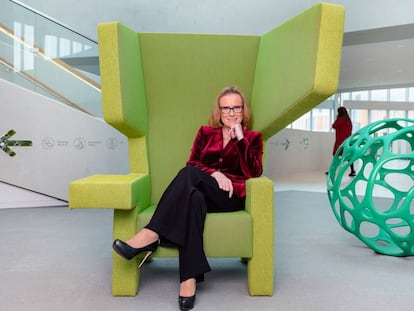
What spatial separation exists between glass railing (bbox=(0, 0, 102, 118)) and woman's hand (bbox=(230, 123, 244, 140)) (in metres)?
3.03

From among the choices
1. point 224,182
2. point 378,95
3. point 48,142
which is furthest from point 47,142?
point 378,95

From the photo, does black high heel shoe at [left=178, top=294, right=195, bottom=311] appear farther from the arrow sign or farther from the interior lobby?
the arrow sign

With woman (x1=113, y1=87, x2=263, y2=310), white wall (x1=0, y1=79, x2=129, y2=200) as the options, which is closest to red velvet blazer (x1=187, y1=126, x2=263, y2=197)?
woman (x1=113, y1=87, x2=263, y2=310)

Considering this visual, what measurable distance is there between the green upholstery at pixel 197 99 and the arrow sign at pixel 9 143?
2755 mm

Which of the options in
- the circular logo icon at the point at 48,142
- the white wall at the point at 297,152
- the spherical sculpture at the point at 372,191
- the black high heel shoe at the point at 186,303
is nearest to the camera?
the black high heel shoe at the point at 186,303

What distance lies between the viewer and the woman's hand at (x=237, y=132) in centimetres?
228

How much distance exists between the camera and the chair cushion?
2016mm

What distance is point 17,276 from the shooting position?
235 cm

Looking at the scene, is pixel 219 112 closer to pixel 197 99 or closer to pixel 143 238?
pixel 197 99

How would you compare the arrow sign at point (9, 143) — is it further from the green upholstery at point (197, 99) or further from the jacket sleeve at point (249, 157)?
the jacket sleeve at point (249, 157)

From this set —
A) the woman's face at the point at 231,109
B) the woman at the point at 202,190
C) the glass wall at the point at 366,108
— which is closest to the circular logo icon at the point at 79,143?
the woman at the point at 202,190

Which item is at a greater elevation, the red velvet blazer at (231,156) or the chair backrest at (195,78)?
the chair backrest at (195,78)

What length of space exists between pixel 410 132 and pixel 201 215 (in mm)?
1681

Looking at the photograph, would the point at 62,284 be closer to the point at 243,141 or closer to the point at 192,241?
the point at 192,241
